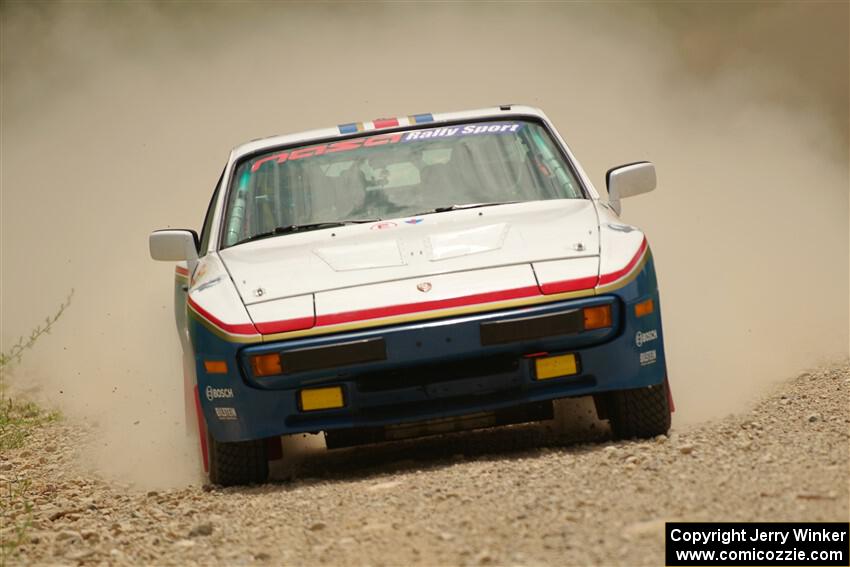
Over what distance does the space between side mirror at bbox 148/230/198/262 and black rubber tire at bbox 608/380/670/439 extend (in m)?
2.14

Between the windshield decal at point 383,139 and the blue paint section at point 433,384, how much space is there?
5.21 feet

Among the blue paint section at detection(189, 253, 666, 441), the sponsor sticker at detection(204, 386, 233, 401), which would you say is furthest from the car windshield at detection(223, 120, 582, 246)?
the blue paint section at detection(189, 253, 666, 441)

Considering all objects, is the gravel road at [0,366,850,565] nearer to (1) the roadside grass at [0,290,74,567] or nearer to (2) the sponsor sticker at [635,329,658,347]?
(1) the roadside grass at [0,290,74,567]

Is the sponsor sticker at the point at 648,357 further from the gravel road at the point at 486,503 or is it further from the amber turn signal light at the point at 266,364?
the amber turn signal light at the point at 266,364

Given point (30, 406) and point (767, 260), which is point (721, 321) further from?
point (30, 406)

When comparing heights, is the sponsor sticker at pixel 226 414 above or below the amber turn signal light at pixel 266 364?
below

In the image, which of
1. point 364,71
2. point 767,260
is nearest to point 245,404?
point 767,260

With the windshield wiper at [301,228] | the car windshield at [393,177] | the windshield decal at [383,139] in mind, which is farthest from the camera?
the windshield decal at [383,139]

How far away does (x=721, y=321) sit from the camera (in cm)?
1006

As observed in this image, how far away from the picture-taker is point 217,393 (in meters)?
5.98

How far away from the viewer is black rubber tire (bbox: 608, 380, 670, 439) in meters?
6.08

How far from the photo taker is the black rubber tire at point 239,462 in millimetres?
6129

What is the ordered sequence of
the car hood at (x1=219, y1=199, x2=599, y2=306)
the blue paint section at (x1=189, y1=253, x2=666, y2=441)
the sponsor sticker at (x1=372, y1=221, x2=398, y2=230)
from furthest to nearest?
the sponsor sticker at (x1=372, y1=221, x2=398, y2=230) → the car hood at (x1=219, y1=199, x2=599, y2=306) → the blue paint section at (x1=189, y1=253, x2=666, y2=441)

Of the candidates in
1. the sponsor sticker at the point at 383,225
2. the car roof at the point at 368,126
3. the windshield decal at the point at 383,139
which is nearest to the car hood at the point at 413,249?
the sponsor sticker at the point at 383,225
